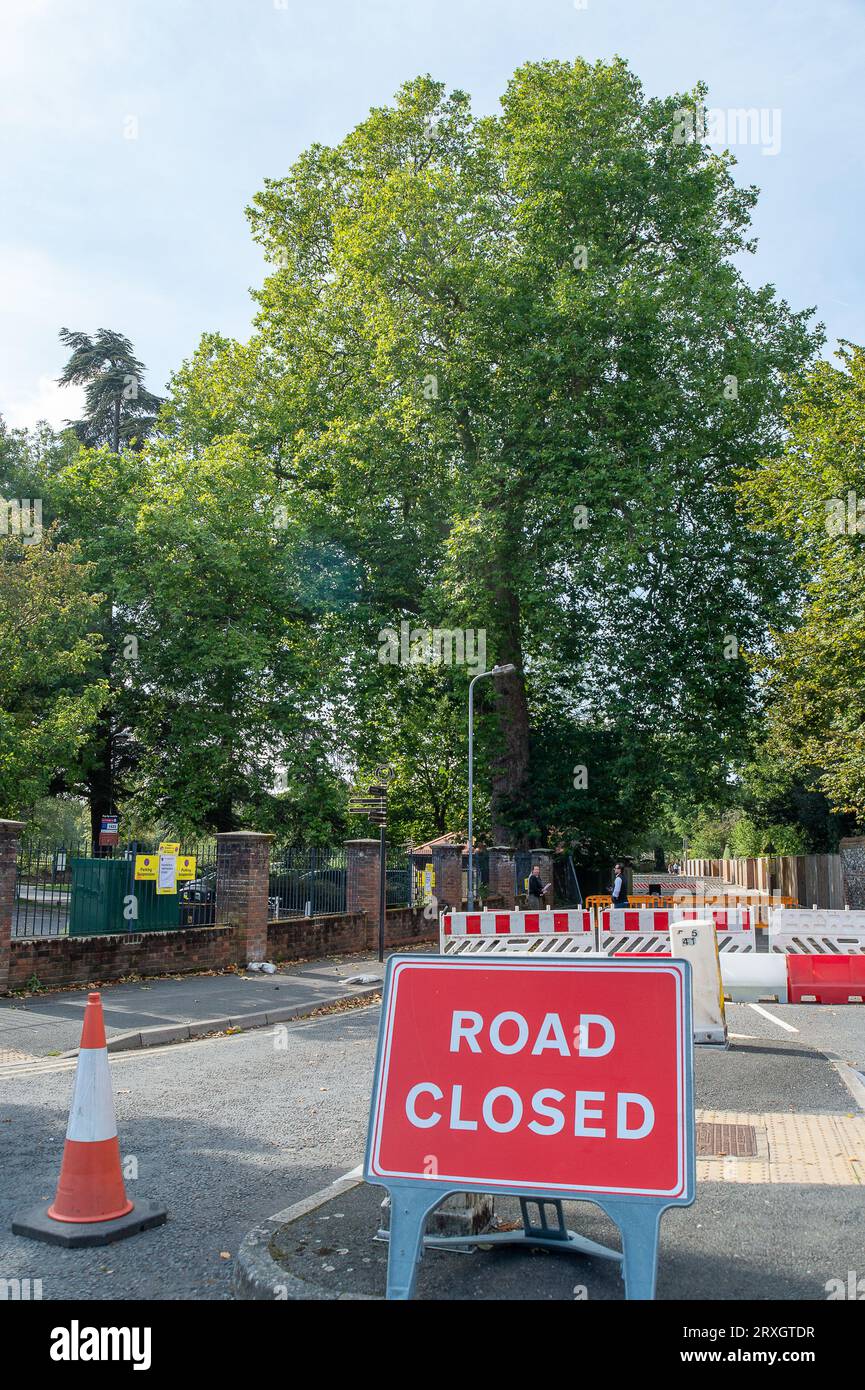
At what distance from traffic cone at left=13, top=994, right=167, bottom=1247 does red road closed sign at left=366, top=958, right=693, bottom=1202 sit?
5.26ft

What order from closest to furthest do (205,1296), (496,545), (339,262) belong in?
(205,1296) < (496,545) < (339,262)

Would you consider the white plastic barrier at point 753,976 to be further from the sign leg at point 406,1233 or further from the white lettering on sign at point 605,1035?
the sign leg at point 406,1233

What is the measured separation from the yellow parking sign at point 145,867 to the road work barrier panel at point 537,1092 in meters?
12.5

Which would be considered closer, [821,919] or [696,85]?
[821,919]

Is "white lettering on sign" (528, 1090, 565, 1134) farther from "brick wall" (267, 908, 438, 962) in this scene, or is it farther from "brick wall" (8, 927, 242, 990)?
"brick wall" (267, 908, 438, 962)

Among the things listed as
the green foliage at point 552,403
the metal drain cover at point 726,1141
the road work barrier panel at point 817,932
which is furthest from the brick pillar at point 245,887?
the metal drain cover at point 726,1141

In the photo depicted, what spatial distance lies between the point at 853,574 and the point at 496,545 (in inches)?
343

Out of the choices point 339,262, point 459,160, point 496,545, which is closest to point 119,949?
point 496,545

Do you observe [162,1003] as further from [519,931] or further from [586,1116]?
[586,1116]

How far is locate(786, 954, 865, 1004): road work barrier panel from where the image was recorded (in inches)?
524

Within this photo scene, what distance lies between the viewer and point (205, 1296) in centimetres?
421

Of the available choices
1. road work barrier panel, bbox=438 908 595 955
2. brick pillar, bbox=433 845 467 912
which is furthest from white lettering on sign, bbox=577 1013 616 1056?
brick pillar, bbox=433 845 467 912
